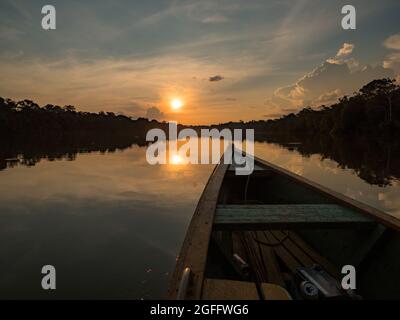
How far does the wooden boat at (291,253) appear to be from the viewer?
248 centimetres

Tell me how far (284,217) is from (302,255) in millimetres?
1485

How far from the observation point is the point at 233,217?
12.8ft

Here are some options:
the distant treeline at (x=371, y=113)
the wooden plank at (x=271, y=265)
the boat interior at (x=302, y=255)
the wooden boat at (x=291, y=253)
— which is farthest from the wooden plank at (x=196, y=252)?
the distant treeline at (x=371, y=113)

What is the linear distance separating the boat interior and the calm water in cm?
168

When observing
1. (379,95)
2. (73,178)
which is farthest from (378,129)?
(73,178)

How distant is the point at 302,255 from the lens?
4863 mm

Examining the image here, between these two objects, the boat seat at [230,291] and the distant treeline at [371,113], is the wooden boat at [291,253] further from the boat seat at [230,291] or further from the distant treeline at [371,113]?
the distant treeline at [371,113]

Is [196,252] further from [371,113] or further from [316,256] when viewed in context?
[371,113]

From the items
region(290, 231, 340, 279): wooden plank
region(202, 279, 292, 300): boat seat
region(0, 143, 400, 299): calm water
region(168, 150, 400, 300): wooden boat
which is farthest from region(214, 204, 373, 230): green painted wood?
region(0, 143, 400, 299): calm water

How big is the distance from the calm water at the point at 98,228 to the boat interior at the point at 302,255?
168cm

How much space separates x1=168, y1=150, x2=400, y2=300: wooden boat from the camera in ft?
8.13

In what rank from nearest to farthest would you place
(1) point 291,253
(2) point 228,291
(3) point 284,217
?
1. (2) point 228,291
2. (3) point 284,217
3. (1) point 291,253

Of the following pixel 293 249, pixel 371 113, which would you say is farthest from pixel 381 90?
pixel 293 249

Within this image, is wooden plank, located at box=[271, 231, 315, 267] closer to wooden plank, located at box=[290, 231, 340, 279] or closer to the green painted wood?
wooden plank, located at box=[290, 231, 340, 279]
